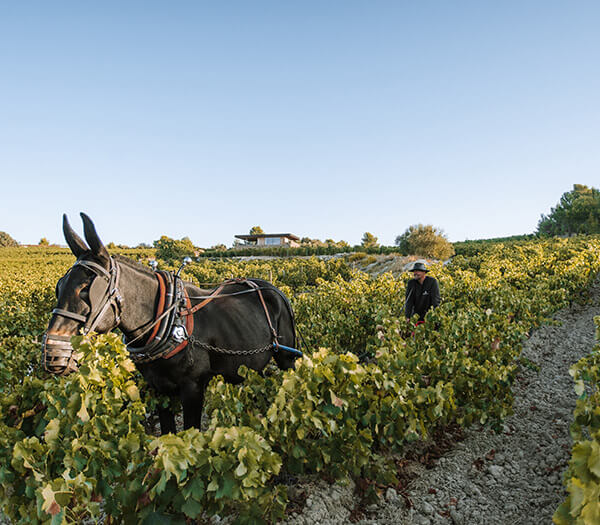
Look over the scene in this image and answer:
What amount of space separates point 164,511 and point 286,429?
2.87ft

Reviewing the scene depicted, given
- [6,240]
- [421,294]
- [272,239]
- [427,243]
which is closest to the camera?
[421,294]

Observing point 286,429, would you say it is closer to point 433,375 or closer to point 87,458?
point 87,458

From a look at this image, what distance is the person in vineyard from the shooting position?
19.7ft

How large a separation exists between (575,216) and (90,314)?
68320 mm

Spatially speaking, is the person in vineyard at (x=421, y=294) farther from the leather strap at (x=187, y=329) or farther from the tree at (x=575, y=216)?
the tree at (x=575, y=216)

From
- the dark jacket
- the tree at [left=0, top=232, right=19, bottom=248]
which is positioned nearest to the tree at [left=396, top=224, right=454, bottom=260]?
the dark jacket

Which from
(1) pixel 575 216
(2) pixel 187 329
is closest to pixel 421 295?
(2) pixel 187 329

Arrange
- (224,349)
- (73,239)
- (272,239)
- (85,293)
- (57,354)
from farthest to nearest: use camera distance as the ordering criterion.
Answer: (272,239)
(224,349)
(73,239)
(85,293)
(57,354)

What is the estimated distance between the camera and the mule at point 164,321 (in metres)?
2.51

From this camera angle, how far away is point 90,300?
2.54 m

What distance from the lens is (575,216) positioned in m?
54.2

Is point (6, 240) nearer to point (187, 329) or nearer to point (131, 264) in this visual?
point (131, 264)

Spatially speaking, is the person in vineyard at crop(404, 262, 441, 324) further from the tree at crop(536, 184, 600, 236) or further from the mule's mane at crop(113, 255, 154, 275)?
the tree at crop(536, 184, 600, 236)

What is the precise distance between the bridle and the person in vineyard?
15.4ft
